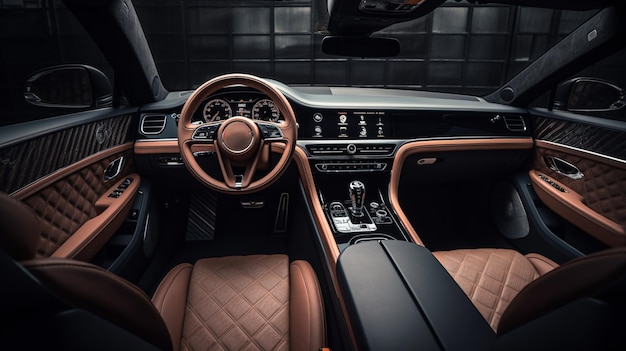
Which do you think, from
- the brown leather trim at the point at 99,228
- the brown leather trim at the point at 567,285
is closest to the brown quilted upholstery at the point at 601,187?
the brown leather trim at the point at 567,285

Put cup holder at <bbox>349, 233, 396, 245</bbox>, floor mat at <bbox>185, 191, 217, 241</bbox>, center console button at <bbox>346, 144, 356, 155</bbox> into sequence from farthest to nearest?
floor mat at <bbox>185, 191, 217, 241</bbox>, center console button at <bbox>346, 144, 356, 155</bbox>, cup holder at <bbox>349, 233, 396, 245</bbox>

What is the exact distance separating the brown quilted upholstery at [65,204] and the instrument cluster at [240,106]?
2.00 ft

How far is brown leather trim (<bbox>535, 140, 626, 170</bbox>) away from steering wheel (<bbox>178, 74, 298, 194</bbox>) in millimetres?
1596

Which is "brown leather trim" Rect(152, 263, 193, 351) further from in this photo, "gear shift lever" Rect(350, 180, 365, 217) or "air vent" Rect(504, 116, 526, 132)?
"air vent" Rect(504, 116, 526, 132)

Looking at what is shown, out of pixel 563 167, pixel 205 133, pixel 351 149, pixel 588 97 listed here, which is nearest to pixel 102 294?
pixel 205 133

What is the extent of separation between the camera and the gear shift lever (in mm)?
1825

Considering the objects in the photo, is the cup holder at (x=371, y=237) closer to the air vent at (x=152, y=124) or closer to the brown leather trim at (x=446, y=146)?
the brown leather trim at (x=446, y=146)

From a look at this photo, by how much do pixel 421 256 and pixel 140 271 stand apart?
143 cm

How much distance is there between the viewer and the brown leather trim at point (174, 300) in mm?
1313

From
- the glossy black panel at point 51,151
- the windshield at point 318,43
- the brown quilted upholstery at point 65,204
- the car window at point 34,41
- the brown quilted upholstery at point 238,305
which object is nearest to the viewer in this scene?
the glossy black panel at point 51,151

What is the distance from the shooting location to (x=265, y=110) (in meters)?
2.04

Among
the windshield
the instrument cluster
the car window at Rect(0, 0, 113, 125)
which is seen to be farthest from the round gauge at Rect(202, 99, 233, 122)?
the car window at Rect(0, 0, 113, 125)

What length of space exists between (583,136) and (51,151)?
2.55 meters

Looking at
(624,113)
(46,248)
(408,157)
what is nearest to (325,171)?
(408,157)
